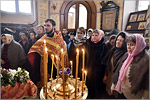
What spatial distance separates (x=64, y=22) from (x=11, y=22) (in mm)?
1951

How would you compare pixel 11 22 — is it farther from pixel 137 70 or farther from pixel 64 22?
pixel 137 70

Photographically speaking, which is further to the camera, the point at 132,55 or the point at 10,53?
the point at 10,53

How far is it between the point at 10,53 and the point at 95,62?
155 cm

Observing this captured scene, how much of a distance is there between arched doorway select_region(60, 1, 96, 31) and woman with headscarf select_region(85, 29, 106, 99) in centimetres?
253

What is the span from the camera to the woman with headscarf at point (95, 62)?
167 centimetres

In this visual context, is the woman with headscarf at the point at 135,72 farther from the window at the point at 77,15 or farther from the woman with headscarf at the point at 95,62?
the window at the point at 77,15

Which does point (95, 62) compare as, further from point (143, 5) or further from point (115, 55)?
point (143, 5)

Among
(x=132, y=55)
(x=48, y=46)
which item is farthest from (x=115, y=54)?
(x=48, y=46)

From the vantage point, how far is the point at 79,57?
1.84 meters

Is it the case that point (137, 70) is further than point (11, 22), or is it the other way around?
point (11, 22)

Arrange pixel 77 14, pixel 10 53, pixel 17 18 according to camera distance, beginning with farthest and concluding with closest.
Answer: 1. pixel 77 14
2. pixel 17 18
3. pixel 10 53

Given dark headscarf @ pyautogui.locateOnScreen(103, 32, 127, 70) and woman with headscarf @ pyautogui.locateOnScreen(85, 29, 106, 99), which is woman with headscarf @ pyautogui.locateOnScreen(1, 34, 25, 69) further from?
dark headscarf @ pyautogui.locateOnScreen(103, 32, 127, 70)

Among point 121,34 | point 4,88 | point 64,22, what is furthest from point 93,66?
point 64,22

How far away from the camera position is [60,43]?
1766mm
